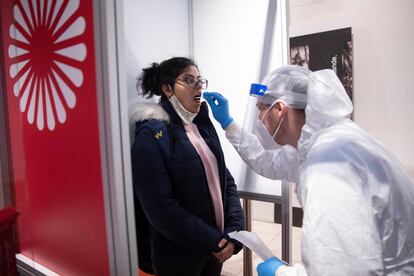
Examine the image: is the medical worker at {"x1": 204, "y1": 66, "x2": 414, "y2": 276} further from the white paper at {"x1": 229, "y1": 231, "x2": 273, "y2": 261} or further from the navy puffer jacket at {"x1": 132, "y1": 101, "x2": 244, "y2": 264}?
the navy puffer jacket at {"x1": 132, "y1": 101, "x2": 244, "y2": 264}

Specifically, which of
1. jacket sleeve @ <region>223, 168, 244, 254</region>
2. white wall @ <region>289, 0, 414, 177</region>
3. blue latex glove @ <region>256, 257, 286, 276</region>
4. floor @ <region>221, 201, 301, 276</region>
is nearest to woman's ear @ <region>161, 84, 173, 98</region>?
jacket sleeve @ <region>223, 168, 244, 254</region>

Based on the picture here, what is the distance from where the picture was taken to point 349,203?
624mm

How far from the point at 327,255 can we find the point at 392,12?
2224 millimetres

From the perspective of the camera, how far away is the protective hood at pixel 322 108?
841mm

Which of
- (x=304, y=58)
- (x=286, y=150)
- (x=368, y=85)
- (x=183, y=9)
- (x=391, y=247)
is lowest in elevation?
(x=391, y=247)

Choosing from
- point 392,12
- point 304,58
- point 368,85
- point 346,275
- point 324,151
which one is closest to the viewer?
point 346,275

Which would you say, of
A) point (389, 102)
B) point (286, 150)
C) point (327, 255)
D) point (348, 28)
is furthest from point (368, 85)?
point (327, 255)

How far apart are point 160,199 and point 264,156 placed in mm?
537

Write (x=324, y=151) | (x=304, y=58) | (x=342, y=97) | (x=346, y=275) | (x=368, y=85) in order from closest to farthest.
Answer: (x=346, y=275) < (x=324, y=151) < (x=342, y=97) < (x=368, y=85) < (x=304, y=58)

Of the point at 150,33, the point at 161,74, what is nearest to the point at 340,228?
the point at 161,74

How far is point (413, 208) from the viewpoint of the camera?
72 centimetres

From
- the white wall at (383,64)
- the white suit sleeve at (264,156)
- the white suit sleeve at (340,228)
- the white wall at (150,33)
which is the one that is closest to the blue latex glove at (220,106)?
the white suit sleeve at (264,156)

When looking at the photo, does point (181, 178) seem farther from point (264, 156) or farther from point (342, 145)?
point (342, 145)

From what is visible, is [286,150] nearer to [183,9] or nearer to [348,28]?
[183,9]
